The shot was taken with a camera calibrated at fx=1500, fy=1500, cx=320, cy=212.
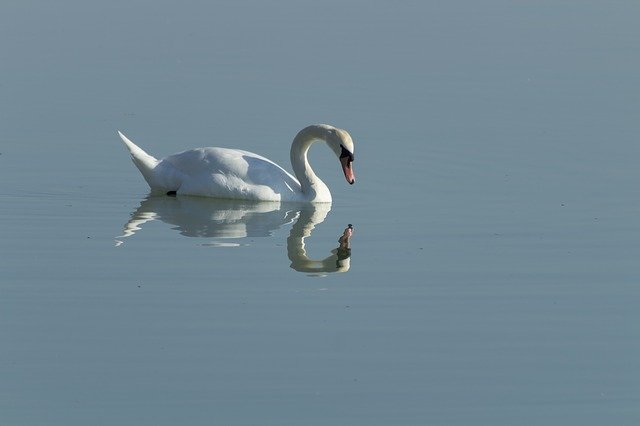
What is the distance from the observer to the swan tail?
43.4 ft

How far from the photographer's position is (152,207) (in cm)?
1275

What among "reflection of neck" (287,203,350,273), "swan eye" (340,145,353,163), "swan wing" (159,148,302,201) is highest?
"swan eye" (340,145,353,163)

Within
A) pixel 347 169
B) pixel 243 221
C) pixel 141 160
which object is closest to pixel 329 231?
pixel 243 221

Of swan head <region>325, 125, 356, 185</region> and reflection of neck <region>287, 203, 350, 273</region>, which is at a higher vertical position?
swan head <region>325, 125, 356, 185</region>

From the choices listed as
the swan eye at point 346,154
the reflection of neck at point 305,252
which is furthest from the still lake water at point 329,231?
the swan eye at point 346,154

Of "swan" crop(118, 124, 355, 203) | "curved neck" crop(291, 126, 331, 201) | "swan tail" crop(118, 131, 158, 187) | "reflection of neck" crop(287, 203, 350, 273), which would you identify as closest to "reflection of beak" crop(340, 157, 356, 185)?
"swan" crop(118, 124, 355, 203)

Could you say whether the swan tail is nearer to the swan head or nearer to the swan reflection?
the swan reflection

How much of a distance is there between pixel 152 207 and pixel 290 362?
4973 millimetres

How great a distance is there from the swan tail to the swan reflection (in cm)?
23

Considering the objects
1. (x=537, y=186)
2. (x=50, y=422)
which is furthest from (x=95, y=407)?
(x=537, y=186)

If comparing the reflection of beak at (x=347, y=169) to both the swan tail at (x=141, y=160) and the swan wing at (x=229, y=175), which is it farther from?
the swan tail at (x=141, y=160)

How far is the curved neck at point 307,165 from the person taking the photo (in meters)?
13.1

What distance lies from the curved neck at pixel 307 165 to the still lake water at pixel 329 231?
7.2 inches

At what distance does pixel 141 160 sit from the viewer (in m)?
13.3
